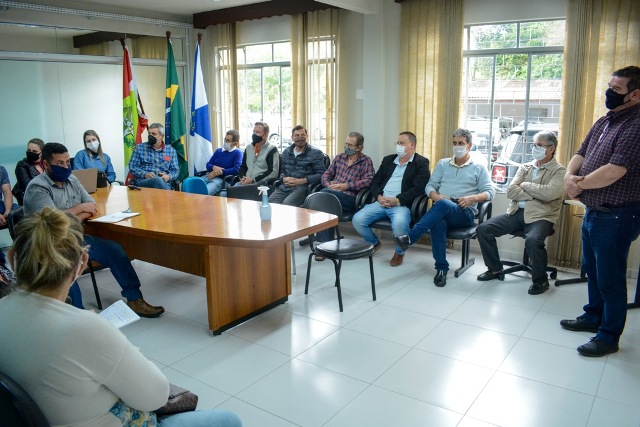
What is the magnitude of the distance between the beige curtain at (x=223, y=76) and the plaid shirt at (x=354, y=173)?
205 cm

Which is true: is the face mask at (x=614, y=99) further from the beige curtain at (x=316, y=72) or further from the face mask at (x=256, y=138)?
the face mask at (x=256, y=138)

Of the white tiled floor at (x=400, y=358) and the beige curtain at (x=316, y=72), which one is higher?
the beige curtain at (x=316, y=72)

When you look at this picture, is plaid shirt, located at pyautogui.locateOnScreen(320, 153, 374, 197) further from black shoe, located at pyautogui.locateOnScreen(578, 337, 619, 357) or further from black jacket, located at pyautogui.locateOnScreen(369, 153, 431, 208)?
black shoe, located at pyautogui.locateOnScreen(578, 337, 619, 357)

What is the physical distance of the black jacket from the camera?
194 inches

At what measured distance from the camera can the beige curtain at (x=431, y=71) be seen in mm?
5035

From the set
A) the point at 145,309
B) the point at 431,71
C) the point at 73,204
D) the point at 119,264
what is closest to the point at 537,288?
the point at 431,71

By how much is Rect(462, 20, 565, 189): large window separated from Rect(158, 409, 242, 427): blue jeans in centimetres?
409

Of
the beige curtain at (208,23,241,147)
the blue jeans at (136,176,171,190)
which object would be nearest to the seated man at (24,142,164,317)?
the blue jeans at (136,176,171,190)

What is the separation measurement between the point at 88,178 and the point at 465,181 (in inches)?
130

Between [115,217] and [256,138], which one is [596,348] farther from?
[256,138]

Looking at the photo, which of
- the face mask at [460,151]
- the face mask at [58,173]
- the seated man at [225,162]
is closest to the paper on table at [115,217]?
the face mask at [58,173]

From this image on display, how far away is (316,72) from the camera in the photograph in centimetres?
606

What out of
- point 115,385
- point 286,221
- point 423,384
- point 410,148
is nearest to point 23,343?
point 115,385

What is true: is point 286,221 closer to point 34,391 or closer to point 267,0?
point 34,391
